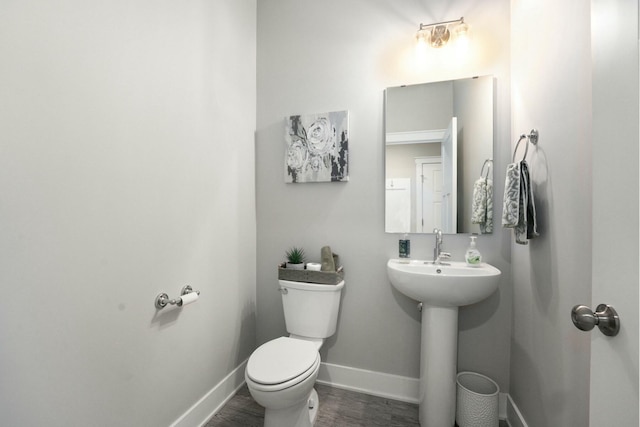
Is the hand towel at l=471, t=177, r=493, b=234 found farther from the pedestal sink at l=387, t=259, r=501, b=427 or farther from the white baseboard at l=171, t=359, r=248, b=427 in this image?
the white baseboard at l=171, t=359, r=248, b=427

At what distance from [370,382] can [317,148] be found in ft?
5.26

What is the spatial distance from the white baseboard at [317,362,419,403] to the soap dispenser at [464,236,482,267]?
83cm

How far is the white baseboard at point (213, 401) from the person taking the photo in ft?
4.78

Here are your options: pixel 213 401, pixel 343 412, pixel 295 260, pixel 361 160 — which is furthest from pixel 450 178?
pixel 213 401

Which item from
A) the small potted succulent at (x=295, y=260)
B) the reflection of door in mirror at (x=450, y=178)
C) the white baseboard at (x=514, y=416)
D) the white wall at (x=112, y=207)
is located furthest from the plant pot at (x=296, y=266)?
the white baseboard at (x=514, y=416)

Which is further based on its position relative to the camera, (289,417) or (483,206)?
(483,206)

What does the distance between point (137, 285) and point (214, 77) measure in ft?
3.98

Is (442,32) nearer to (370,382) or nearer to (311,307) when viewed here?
(311,307)

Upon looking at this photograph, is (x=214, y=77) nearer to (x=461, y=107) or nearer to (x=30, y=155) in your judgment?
(x=30, y=155)

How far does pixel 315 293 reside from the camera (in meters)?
1.74

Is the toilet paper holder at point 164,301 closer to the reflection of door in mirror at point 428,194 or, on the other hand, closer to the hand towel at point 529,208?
the reflection of door in mirror at point 428,194

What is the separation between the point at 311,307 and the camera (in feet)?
5.72

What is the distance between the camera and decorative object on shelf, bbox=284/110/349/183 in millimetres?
1871

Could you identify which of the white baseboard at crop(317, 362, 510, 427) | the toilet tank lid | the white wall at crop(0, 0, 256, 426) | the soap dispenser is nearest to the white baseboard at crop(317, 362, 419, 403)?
the white baseboard at crop(317, 362, 510, 427)
